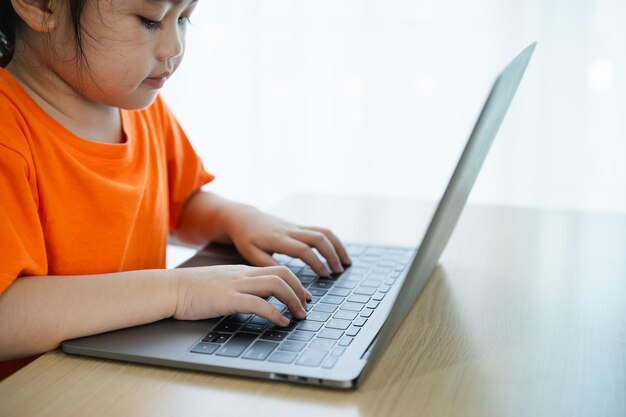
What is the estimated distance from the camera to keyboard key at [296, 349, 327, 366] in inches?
25.2

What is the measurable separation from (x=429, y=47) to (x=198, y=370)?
1859 millimetres

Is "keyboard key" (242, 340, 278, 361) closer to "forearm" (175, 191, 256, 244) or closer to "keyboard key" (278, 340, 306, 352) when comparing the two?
"keyboard key" (278, 340, 306, 352)

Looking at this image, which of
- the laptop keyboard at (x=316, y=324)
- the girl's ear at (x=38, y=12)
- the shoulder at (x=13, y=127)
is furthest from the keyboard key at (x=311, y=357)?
the girl's ear at (x=38, y=12)

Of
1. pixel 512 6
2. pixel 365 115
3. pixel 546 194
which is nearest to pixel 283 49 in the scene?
pixel 365 115

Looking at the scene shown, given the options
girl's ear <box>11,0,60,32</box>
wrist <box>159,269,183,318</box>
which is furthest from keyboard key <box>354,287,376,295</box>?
girl's ear <box>11,0,60,32</box>

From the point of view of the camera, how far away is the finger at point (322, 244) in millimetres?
919

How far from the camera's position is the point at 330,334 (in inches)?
27.9

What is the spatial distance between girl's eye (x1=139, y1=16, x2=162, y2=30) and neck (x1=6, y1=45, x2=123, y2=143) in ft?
0.30

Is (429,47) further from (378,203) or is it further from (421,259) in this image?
(421,259)

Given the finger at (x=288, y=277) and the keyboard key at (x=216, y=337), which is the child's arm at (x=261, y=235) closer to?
the finger at (x=288, y=277)

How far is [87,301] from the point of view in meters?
0.71

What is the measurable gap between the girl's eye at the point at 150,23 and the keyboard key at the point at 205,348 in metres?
0.37

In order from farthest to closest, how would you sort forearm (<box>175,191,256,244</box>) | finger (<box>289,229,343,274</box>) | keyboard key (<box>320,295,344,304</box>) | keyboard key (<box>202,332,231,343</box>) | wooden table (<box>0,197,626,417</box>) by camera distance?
forearm (<box>175,191,256,244</box>), finger (<box>289,229,343,274</box>), keyboard key (<box>320,295,344,304</box>), keyboard key (<box>202,332,231,343</box>), wooden table (<box>0,197,626,417</box>)

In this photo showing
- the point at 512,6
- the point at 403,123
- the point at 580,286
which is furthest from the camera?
the point at 403,123
